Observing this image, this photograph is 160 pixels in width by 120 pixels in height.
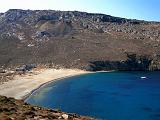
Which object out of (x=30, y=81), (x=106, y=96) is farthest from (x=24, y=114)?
(x=30, y=81)

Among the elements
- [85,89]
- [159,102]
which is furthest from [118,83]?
A: [159,102]

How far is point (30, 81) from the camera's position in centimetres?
14962

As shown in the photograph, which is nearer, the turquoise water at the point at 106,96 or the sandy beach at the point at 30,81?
the turquoise water at the point at 106,96

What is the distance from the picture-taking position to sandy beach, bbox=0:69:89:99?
413 feet

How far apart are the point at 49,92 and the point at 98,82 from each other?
108ft

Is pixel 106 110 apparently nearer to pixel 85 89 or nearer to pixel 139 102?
pixel 139 102

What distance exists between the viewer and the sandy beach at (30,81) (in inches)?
4953

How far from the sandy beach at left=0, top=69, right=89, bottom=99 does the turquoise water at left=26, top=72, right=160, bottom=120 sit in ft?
13.7

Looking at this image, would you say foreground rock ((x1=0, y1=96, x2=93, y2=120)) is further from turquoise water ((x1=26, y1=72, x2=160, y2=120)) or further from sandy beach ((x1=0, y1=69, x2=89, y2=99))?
sandy beach ((x1=0, y1=69, x2=89, y2=99))

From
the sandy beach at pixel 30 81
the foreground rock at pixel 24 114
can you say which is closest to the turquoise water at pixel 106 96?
the sandy beach at pixel 30 81

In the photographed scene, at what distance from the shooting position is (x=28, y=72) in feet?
575

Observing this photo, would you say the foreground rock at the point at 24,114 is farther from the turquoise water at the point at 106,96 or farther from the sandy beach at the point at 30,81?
the sandy beach at the point at 30,81

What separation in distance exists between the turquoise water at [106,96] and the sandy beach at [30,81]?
4176 millimetres

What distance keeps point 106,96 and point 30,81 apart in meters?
35.9
